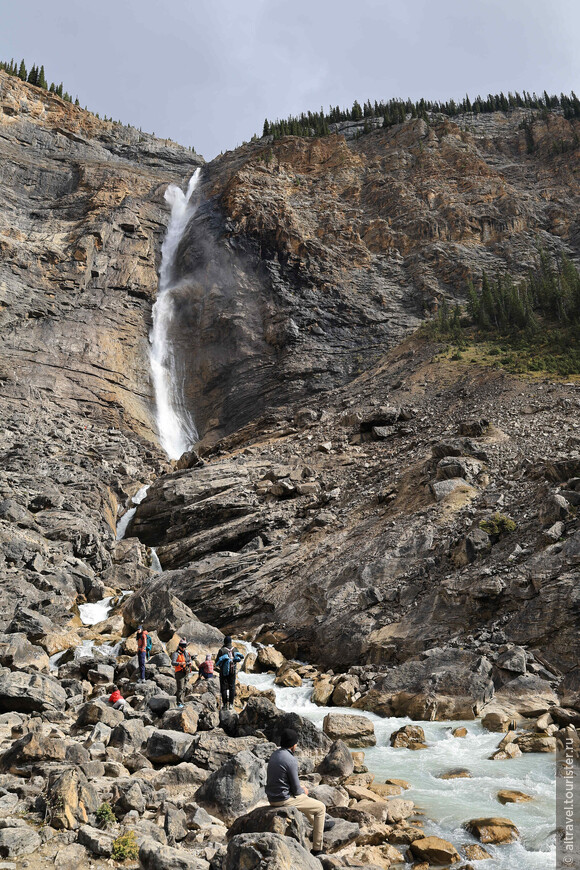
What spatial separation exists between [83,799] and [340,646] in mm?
14084

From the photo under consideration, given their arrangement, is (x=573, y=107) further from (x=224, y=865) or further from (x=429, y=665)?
(x=224, y=865)

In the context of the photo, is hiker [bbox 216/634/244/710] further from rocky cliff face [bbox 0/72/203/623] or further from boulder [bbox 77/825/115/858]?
rocky cliff face [bbox 0/72/203/623]

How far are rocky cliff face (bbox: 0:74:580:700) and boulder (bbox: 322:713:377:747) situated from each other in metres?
5.34

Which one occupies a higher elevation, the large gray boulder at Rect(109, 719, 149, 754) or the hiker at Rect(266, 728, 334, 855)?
the hiker at Rect(266, 728, 334, 855)

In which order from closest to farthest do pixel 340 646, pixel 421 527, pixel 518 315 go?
pixel 340 646
pixel 421 527
pixel 518 315

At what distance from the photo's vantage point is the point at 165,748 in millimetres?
Answer: 11078

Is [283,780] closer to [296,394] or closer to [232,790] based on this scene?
[232,790]

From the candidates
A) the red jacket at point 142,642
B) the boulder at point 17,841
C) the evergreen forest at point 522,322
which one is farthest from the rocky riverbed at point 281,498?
the evergreen forest at point 522,322

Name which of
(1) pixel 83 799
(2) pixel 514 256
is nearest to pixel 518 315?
(2) pixel 514 256

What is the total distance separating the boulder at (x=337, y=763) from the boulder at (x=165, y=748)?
2579 millimetres

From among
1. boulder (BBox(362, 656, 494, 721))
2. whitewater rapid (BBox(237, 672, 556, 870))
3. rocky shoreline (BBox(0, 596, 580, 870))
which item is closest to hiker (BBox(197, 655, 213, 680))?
rocky shoreline (BBox(0, 596, 580, 870))

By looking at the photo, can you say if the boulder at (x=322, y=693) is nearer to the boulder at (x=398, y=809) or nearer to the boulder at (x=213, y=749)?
the boulder at (x=213, y=749)

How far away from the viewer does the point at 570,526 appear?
19.7 meters

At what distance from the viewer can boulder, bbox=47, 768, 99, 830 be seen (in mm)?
7469
